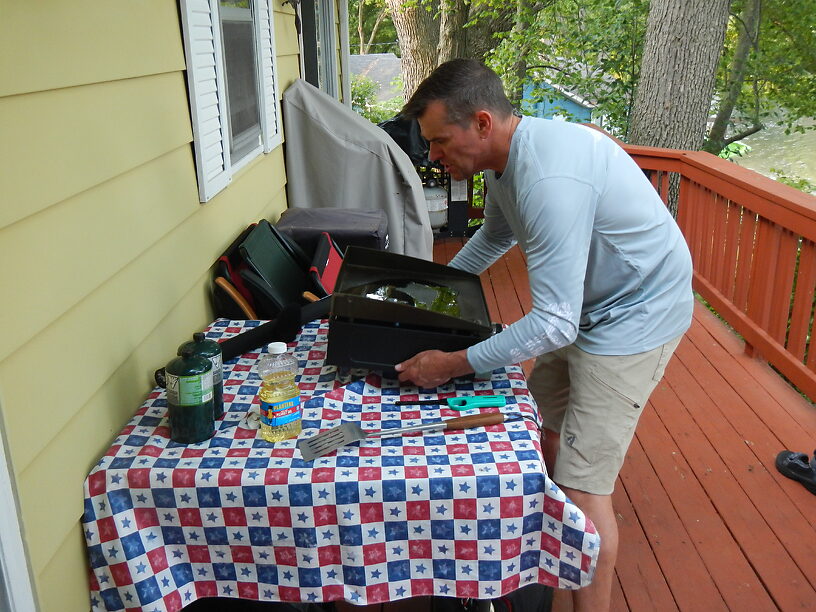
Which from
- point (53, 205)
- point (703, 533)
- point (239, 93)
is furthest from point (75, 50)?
point (703, 533)

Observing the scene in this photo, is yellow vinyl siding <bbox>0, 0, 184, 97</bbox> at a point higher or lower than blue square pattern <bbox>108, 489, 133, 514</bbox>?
higher

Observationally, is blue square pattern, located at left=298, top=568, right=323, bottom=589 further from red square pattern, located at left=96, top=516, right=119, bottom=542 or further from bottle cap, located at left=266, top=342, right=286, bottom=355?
bottle cap, located at left=266, top=342, right=286, bottom=355

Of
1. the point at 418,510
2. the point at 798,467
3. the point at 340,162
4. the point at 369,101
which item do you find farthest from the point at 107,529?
the point at 369,101

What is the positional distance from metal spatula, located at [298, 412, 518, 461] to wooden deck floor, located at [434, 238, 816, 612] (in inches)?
36.2

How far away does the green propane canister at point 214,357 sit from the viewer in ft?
5.66

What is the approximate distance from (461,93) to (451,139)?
110 mm

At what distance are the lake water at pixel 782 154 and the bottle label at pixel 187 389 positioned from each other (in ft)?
50.3

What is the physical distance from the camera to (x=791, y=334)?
11.3 ft

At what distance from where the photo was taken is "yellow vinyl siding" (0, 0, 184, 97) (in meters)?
1.35

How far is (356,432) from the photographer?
5.57ft

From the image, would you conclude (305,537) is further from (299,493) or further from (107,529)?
(107,529)

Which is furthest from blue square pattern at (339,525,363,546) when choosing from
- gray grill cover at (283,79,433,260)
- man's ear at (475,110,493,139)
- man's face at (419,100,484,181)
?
gray grill cover at (283,79,433,260)

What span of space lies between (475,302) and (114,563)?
109 centimetres

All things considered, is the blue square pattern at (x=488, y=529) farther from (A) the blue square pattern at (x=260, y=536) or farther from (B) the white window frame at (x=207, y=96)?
(B) the white window frame at (x=207, y=96)
